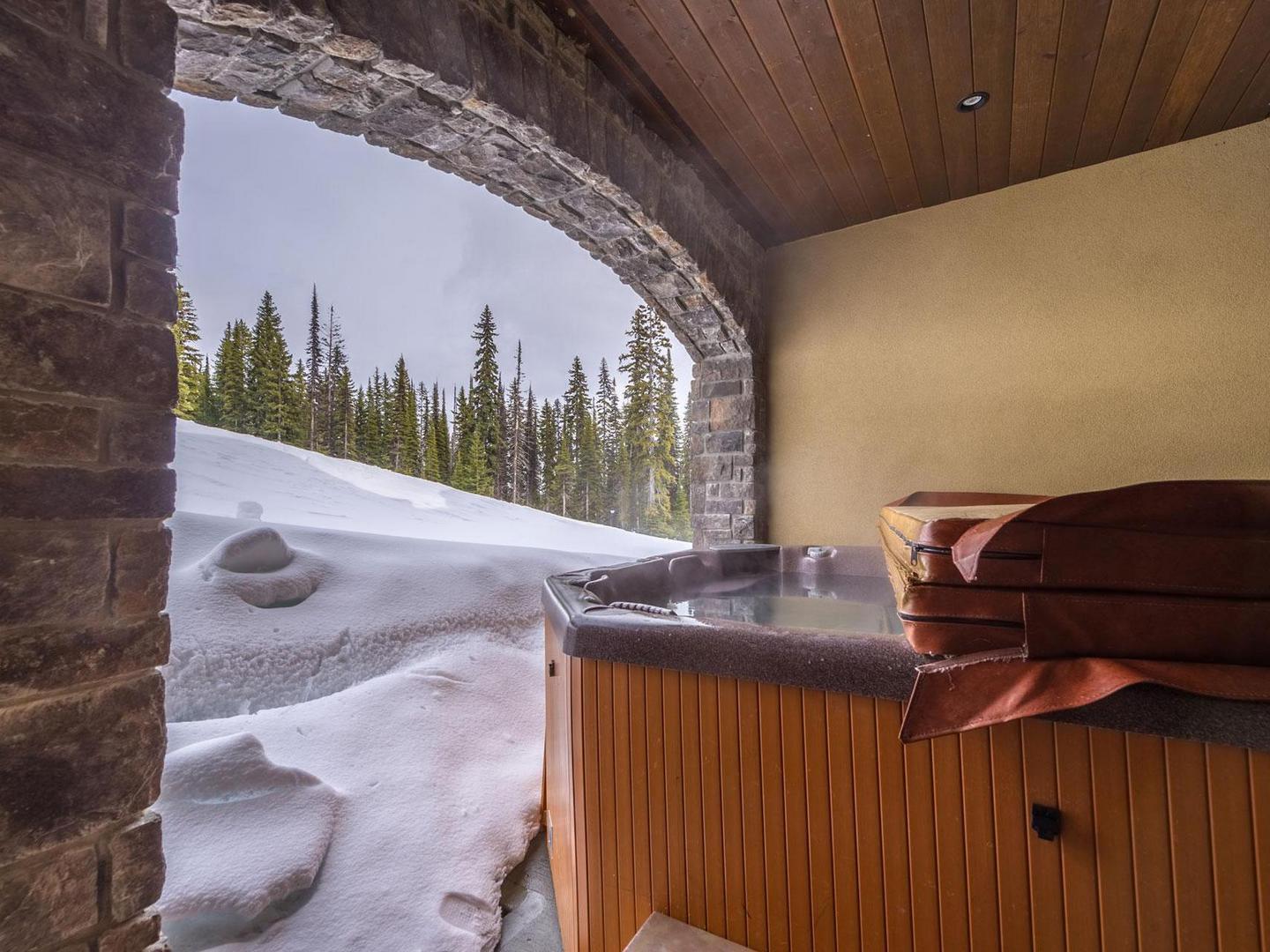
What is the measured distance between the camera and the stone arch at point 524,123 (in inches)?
48.5

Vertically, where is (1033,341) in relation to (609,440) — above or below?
above

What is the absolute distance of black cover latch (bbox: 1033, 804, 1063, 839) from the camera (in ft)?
2.05

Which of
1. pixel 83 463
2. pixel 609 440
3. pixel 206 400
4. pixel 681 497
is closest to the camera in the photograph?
pixel 83 463

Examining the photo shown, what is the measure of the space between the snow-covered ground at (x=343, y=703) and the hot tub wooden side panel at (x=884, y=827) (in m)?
0.56

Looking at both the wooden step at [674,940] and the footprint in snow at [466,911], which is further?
the footprint in snow at [466,911]

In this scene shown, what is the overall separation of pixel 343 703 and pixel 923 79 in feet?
9.60

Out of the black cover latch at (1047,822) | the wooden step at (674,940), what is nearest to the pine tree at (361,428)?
the wooden step at (674,940)

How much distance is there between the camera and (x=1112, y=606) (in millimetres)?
606

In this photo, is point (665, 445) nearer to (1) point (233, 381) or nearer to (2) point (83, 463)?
(1) point (233, 381)

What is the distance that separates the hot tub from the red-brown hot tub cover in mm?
44

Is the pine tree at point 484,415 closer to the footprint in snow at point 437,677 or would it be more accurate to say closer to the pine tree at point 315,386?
the pine tree at point 315,386

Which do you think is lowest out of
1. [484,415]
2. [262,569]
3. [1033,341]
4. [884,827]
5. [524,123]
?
[884,827]

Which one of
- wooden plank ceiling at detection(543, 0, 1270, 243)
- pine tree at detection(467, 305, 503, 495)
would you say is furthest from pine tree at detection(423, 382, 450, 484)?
wooden plank ceiling at detection(543, 0, 1270, 243)

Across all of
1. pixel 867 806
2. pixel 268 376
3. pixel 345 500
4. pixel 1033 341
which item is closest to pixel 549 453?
pixel 345 500
